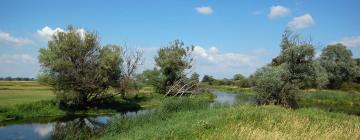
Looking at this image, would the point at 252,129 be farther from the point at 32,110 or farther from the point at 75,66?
the point at 75,66

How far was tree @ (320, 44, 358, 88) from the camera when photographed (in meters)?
86.6

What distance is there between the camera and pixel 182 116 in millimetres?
23469

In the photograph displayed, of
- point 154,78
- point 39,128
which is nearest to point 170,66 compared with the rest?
point 154,78

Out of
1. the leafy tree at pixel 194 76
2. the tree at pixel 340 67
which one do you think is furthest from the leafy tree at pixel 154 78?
the tree at pixel 340 67

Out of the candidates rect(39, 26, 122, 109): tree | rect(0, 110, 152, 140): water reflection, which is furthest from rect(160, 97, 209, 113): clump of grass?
rect(39, 26, 122, 109): tree

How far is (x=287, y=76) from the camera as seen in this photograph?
39.8 meters

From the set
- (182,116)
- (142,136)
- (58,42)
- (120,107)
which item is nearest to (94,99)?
(120,107)

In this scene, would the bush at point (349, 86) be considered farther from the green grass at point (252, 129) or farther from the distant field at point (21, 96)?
the green grass at point (252, 129)

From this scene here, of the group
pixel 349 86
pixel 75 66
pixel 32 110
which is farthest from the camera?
pixel 349 86

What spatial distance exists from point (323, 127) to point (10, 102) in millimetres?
32349

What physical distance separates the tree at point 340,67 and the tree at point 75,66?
5584 cm

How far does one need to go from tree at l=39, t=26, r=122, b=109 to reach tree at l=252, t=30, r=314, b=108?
1809 centimetres

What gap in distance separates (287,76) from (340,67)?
53431mm

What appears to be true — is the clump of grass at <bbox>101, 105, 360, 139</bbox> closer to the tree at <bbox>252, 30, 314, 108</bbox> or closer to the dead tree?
the tree at <bbox>252, 30, 314, 108</bbox>
